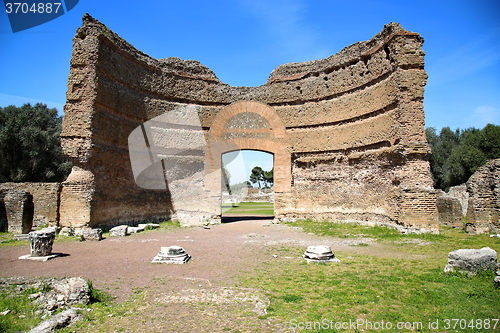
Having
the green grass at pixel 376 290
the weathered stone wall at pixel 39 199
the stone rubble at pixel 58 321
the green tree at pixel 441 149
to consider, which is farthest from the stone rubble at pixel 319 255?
the green tree at pixel 441 149

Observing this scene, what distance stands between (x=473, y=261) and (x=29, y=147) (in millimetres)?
26365

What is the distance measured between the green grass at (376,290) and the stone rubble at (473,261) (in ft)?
0.42

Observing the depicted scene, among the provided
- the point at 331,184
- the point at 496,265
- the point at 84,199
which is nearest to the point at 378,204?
the point at 331,184

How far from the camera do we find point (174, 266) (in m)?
5.95

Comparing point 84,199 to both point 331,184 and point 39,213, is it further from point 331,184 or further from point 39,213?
point 331,184

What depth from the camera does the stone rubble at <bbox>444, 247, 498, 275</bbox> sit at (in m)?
4.69

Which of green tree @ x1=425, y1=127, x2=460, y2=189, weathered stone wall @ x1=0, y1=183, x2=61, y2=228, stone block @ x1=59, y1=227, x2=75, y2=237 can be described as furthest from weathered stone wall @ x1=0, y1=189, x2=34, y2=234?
green tree @ x1=425, y1=127, x2=460, y2=189

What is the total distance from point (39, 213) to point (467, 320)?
13.5 meters

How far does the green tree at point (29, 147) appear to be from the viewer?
21.0 m

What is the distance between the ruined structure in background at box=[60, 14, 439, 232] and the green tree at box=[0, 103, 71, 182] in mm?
13887

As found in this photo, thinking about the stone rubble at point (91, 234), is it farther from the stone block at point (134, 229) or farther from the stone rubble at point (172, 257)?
the stone rubble at point (172, 257)

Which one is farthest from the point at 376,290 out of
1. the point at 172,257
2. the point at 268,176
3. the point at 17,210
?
the point at 268,176

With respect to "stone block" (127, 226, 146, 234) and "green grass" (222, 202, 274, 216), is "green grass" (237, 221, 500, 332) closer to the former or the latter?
"stone block" (127, 226, 146, 234)

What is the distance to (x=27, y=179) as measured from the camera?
21781 mm
